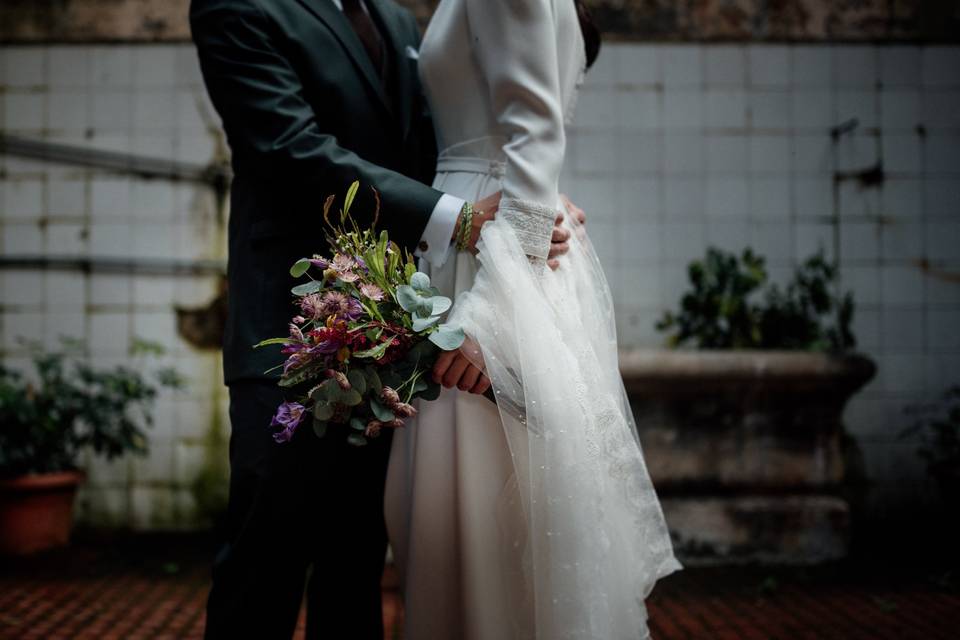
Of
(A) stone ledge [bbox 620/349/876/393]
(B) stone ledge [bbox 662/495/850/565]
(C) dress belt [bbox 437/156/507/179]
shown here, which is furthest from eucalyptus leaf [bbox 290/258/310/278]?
(B) stone ledge [bbox 662/495/850/565]

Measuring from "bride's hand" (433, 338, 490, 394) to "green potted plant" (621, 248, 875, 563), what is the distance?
1.89m

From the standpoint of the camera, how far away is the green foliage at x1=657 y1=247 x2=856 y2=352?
3.53 metres

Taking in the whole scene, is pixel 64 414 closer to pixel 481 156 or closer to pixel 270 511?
pixel 270 511

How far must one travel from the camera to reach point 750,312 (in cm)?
353

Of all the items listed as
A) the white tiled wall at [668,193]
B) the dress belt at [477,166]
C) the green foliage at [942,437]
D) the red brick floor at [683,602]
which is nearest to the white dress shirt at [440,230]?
the dress belt at [477,166]

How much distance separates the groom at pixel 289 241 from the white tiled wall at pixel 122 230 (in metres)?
2.38

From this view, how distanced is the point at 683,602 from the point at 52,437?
2.64 m

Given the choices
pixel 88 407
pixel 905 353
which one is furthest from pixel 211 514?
pixel 905 353

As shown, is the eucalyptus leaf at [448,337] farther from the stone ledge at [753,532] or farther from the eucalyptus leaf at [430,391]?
the stone ledge at [753,532]

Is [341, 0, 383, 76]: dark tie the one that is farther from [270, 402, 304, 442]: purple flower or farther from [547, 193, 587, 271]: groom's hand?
[270, 402, 304, 442]: purple flower

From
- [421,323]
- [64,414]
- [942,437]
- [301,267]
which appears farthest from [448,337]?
[942,437]

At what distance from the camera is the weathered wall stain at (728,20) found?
395 centimetres

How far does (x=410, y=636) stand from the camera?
1.52m

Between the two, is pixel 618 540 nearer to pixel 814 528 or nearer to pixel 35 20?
pixel 814 528
